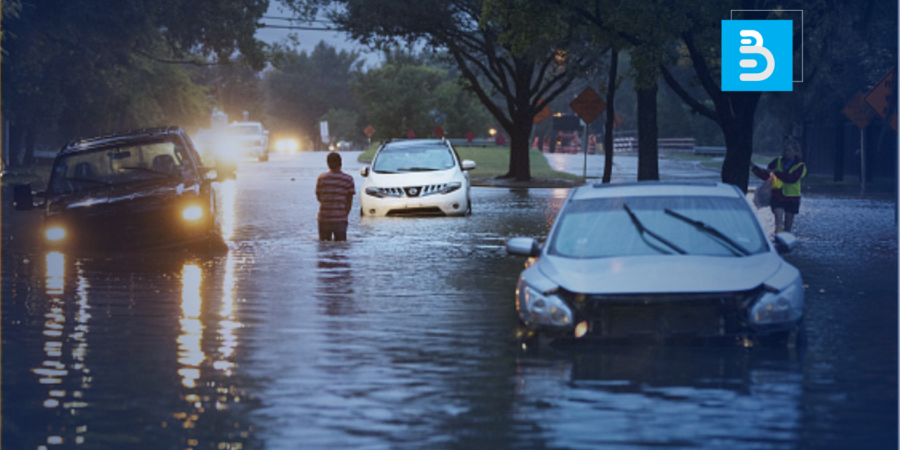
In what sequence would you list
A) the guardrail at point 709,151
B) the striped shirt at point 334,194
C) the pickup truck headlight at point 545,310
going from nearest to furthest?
the pickup truck headlight at point 545,310
the striped shirt at point 334,194
the guardrail at point 709,151

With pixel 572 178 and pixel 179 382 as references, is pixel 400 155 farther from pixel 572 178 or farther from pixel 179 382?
pixel 572 178

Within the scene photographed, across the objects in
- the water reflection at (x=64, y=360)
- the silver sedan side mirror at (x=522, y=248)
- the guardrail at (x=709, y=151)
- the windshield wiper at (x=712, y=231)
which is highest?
the windshield wiper at (x=712, y=231)

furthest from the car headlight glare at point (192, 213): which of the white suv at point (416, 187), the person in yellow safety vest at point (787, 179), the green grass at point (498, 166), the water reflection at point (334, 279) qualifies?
the green grass at point (498, 166)

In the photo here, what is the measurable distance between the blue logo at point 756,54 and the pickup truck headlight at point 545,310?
62.3ft

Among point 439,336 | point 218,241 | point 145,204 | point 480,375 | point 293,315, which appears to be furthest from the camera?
point 218,241

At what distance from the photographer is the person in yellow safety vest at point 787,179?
2016 cm

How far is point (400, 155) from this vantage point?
28.6 meters

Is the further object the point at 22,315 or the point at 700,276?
the point at 22,315

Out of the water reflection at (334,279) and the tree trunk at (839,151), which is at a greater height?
the tree trunk at (839,151)

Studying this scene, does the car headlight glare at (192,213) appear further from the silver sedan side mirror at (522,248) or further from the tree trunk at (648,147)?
the tree trunk at (648,147)

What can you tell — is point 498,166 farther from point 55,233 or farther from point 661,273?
point 661,273

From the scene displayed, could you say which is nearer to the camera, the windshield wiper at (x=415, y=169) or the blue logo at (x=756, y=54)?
the windshield wiper at (x=415, y=169)

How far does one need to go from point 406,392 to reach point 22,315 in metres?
5.67

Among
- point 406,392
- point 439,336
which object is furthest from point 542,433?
point 439,336
